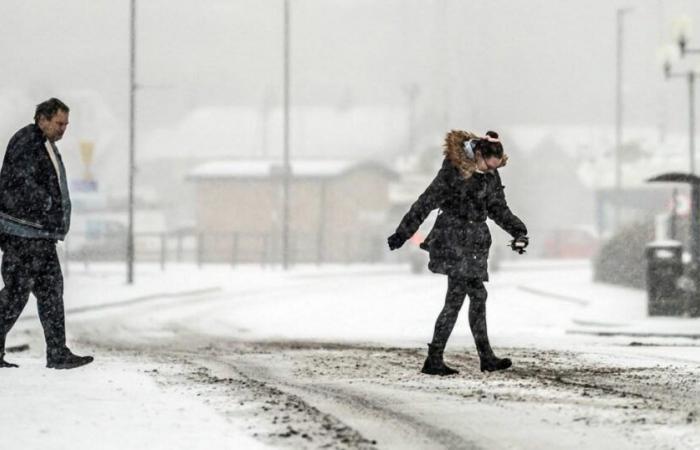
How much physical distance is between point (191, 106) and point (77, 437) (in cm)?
12735

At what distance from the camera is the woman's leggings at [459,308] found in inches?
356

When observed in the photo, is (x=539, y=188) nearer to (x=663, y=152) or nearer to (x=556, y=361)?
(x=663, y=152)

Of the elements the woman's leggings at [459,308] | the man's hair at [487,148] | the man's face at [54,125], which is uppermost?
the man's face at [54,125]

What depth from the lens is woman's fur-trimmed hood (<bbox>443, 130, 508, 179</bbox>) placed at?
29.5 ft

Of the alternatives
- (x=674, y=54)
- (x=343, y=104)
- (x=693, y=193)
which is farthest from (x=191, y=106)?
(x=693, y=193)

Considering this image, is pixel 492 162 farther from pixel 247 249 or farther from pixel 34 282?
pixel 247 249

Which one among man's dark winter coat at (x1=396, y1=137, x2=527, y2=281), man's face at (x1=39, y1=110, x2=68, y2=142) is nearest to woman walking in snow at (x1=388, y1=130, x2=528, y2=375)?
man's dark winter coat at (x1=396, y1=137, x2=527, y2=281)

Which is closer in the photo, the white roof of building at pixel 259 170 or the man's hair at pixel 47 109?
the man's hair at pixel 47 109

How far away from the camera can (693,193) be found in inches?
824

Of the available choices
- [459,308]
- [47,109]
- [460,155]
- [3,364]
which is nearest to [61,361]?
[3,364]

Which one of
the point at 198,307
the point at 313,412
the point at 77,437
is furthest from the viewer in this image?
the point at 198,307

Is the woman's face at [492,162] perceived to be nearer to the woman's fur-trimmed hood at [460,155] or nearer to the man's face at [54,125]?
→ the woman's fur-trimmed hood at [460,155]

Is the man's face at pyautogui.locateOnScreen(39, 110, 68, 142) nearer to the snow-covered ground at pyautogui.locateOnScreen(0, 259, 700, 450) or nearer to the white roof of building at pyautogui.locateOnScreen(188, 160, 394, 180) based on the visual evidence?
the snow-covered ground at pyautogui.locateOnScreen(0, 259, 700, 450)

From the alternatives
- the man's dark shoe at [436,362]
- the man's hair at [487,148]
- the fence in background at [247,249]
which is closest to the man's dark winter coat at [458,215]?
the man's hair at [487,148]
